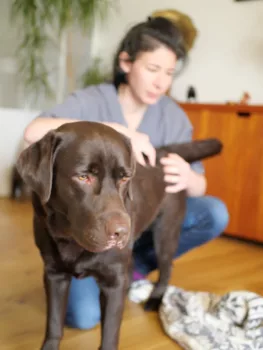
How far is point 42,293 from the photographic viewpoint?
1897mm

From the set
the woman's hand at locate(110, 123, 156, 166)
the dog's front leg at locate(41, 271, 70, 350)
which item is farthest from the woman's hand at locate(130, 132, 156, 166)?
the dog's front leg at locate(41, 271, 70, 350)

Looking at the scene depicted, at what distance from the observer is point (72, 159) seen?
3.61 ft

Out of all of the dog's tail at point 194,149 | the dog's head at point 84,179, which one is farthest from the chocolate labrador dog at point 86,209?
the dog's tail at point 194,149

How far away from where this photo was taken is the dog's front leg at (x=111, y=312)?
1239 mm

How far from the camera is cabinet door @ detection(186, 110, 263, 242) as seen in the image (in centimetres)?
282

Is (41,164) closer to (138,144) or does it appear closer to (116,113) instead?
(138,144)

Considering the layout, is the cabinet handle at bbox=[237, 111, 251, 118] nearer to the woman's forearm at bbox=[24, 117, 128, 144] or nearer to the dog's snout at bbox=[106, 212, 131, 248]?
the woman's forearm at bbox=[24, 117, 128, 144]

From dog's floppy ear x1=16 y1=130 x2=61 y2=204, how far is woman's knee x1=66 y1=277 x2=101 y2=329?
0.66 metres

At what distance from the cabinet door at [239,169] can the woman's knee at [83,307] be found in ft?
4.66

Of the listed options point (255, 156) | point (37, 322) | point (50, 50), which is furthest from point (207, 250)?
point (50, 50)

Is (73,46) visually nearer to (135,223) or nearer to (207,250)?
(207,250)

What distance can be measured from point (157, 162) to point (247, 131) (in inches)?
53.9

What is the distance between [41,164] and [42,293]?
96 cm

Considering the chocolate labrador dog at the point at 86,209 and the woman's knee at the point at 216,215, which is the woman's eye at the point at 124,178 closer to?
the chocolate labrador dog at the point at 86,209
